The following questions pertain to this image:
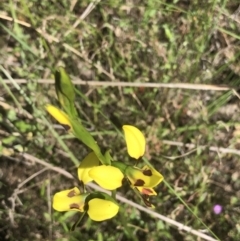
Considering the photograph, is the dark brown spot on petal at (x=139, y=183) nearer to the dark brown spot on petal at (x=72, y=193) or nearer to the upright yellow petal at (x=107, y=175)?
the upright yellow petal at (x=107, y=175)

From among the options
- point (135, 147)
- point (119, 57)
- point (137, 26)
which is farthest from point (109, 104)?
point (135, 147)

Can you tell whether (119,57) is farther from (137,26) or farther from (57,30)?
(57,30)

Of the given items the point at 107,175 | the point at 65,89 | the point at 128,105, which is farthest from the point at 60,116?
the point at 128,105

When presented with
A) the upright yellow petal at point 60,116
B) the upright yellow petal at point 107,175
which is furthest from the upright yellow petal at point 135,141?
the upright yellow petal at point 60,116

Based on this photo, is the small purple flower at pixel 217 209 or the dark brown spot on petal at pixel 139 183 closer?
the dark brown spot on petal at pixel 139 183

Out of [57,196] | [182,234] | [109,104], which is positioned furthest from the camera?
[109,104]
